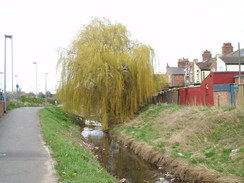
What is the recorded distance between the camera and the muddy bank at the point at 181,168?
939cm

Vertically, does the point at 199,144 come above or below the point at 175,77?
below

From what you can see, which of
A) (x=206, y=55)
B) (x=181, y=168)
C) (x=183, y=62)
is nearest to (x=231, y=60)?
(x=206, y=55)


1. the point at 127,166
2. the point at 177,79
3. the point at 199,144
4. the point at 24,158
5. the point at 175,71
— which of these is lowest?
the point at 127,166

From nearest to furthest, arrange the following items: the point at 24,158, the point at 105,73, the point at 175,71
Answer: the point at 24,158 < the point at 105,73 < the point at 175,71

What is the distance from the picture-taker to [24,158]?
985 cm

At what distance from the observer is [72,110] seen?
26.8 metres

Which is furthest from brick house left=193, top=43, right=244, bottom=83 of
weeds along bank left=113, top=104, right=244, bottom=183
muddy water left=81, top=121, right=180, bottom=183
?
muddy water left=81, top=121, right=180, bottom=183

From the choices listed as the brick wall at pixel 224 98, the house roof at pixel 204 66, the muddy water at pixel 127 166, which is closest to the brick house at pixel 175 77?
the house roof at pixel 204 66

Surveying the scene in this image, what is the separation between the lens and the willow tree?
25.0m

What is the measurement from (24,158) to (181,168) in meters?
6.19

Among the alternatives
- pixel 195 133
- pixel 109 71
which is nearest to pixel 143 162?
pixel 195 133

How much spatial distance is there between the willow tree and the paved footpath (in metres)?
9.33

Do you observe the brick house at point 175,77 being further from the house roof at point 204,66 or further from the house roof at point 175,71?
the house roof at point 204,66

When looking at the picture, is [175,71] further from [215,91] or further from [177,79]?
[215,91]
